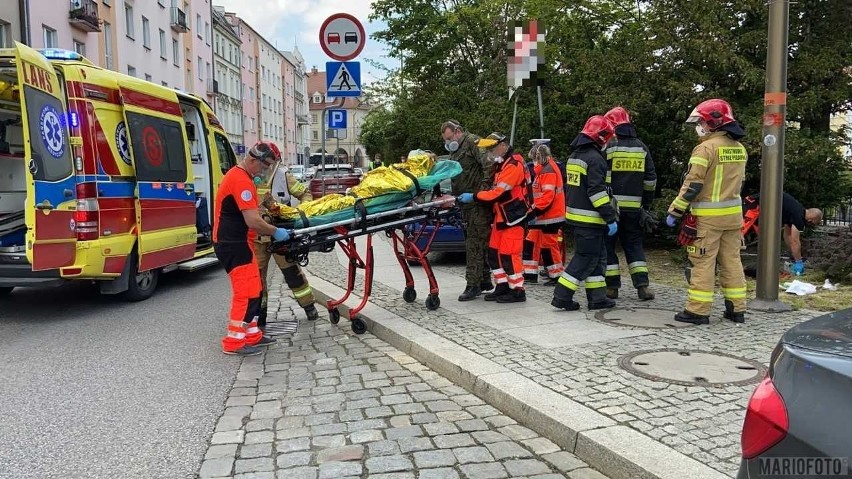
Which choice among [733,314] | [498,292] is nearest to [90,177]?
[498,292]

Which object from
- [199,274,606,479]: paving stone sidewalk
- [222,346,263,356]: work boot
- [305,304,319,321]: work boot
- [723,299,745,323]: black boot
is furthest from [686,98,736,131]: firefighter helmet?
[222,346,263,356]: work boot

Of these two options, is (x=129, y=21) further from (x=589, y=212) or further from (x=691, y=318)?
(x=691, y=318)

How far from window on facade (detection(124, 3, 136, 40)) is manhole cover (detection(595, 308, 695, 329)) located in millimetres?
30501

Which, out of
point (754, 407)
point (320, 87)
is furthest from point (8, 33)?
point (320, 87)

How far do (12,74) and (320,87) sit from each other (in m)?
111

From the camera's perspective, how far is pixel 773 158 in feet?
20.8

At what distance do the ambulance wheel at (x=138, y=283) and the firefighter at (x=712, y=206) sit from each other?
6.10 m

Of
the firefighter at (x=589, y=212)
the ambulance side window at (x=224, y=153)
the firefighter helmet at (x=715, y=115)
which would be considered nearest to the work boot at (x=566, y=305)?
the firefighter at (x=589, y=212)

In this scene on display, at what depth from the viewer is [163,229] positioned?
8336 mm

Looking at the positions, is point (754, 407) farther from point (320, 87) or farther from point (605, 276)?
point (320, 87)

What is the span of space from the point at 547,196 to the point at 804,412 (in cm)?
610

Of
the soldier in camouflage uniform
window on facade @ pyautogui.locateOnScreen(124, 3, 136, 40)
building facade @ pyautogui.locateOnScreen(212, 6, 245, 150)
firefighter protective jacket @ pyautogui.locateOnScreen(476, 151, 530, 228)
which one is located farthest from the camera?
building facade @ pyautogui.locateOnScreen(212, 6, 245, 150)

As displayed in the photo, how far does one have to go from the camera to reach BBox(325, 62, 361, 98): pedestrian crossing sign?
9.09 meters

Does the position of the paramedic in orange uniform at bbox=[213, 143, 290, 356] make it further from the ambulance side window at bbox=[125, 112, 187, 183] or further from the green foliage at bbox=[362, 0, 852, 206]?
the green foliage at bbox=[362, 0, 852, 206]
